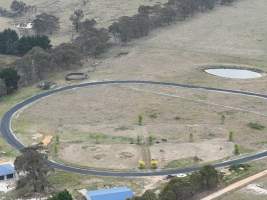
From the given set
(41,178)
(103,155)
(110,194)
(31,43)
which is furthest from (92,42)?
(110,194)

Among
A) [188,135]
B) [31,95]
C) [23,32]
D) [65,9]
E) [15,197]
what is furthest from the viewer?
[65,9]

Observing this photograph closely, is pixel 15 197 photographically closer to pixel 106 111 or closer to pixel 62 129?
pixel 62 129

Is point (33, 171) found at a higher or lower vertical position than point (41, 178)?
higher

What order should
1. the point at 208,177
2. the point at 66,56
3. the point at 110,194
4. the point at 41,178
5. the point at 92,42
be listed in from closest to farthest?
1. the point at 110,194
2. the point at 208,177
3. the point at 41,178
4. the point at 66,56
5. the point at 92,42

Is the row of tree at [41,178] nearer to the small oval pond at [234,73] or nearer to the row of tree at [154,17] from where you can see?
the small oval pond at [234,73]

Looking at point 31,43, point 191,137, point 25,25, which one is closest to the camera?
point 191,137

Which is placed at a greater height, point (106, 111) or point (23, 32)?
point (23, 32)

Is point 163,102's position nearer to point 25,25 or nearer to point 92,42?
point 92,42

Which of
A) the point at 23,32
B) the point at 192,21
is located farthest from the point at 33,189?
the point at 192,21
